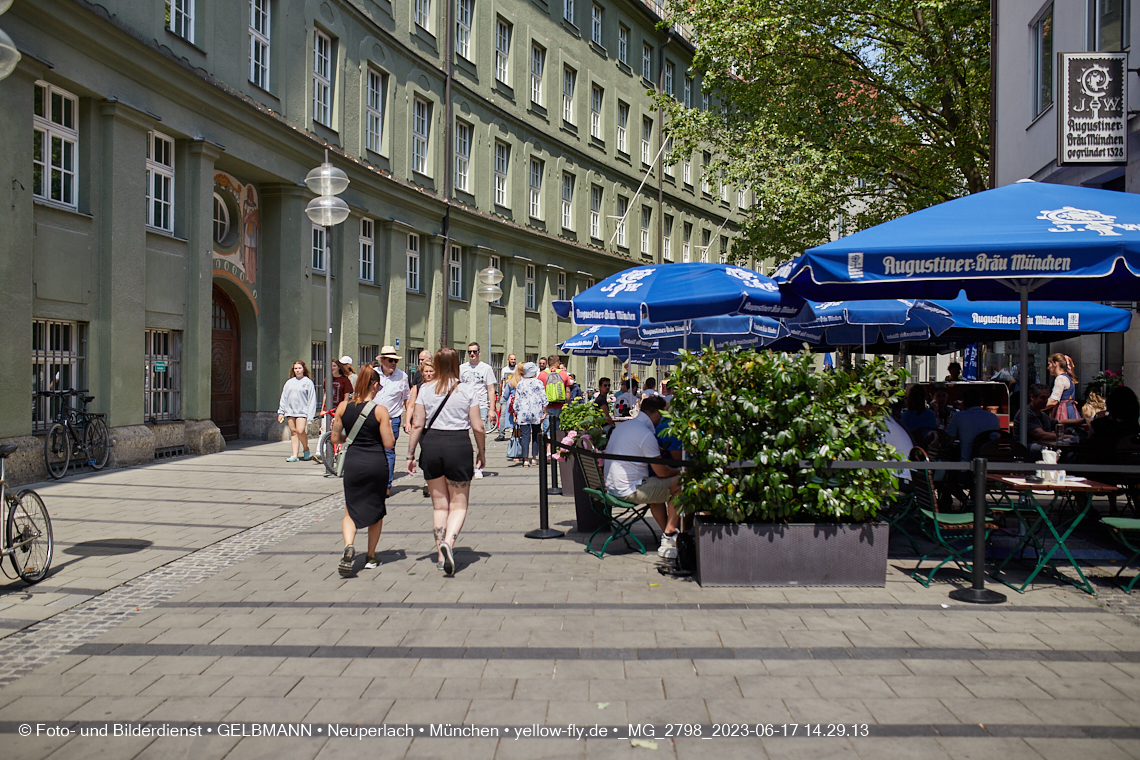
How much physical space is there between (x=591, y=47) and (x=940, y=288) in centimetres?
2932

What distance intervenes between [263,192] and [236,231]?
1430 mm

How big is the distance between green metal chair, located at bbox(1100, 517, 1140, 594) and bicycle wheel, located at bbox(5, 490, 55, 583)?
25.5 feet

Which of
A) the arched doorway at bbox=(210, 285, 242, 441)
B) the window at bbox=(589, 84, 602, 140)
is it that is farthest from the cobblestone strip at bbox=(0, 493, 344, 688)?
the window at bbox=(589, 84, 602, 140)

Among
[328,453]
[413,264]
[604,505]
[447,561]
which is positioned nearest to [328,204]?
[328,453]

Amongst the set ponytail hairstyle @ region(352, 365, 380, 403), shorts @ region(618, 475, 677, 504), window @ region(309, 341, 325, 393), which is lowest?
shorts @ region(618, 475, 677, 504)

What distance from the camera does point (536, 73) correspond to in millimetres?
31766

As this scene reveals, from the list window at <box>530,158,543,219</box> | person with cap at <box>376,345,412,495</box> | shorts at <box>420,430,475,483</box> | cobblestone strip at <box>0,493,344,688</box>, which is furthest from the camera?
window at <box>530,158,543,219</box>

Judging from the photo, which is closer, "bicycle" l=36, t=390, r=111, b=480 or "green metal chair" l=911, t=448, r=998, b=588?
"green metal chair" l=911, t=448, r=998, b=588

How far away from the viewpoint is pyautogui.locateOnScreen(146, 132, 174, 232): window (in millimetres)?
15320

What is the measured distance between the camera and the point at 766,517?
259 inches

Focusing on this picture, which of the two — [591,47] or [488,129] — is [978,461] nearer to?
[488,129]

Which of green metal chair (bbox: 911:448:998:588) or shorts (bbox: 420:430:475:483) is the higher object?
shorts (bbox: 420:430:475:483)

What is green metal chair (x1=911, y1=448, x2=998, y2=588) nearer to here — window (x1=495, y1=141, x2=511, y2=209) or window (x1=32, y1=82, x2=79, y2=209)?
window (x1=32, y1=82, x2=79, y2=209)

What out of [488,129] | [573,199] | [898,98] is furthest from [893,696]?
[573,199]
